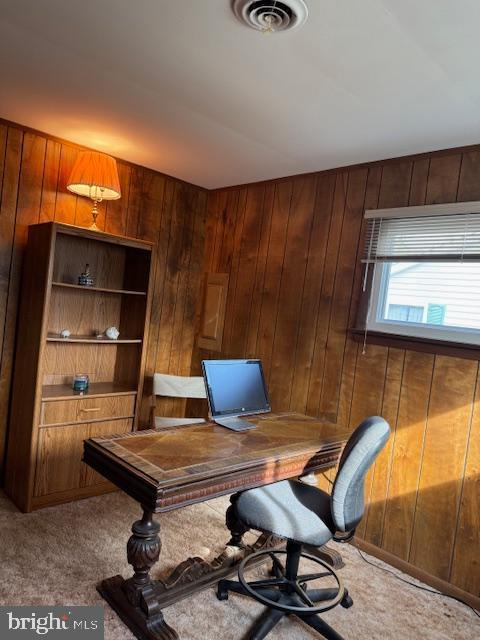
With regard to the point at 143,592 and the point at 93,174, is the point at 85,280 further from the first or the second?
the point at 143,592

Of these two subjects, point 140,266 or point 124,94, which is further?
point 140,266

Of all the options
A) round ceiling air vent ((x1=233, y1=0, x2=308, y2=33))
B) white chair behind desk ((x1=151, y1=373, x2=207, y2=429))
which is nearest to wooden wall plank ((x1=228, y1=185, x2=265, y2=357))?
white chair behind desk ((x1=151, y1=373, x2=207, y2=429))

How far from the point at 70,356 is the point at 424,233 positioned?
2.43 m

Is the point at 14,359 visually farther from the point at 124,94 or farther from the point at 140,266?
the point at 124,94

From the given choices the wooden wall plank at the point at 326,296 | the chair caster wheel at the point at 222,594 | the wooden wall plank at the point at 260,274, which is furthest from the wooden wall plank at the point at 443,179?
the chair caster wheel at the point at 222,594

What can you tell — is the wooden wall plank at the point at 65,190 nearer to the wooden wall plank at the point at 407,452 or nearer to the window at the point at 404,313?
the window at the point at 404,313

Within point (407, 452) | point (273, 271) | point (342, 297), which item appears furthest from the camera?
point (273, 271)

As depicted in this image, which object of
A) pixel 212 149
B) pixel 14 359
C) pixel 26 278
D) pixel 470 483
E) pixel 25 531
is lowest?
pixel 25 531

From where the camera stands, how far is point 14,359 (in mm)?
2928

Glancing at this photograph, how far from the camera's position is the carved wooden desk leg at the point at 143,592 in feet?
5.86

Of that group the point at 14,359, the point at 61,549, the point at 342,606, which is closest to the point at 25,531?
the point at 61,549

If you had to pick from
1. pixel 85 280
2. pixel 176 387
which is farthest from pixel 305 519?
pixel 85 280

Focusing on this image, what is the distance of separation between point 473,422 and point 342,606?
43.5 inches

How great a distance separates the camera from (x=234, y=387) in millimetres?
2324
